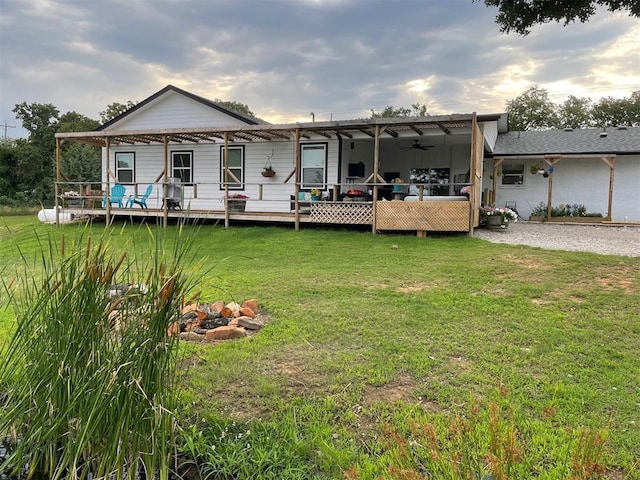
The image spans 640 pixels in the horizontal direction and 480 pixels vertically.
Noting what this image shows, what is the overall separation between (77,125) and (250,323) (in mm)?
34756

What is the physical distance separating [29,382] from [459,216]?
370 inches

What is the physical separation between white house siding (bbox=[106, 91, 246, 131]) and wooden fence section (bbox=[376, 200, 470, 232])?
21.1 feet

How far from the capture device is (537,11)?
639cm

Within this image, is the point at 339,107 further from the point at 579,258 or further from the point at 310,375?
the point at 310,375

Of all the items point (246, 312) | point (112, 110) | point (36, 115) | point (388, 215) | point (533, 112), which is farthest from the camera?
point (36, 115)

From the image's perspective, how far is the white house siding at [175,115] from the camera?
1462 cm

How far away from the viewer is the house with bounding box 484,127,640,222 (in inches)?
637

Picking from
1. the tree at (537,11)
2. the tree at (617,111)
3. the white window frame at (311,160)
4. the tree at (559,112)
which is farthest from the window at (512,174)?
the tree at (617,111)

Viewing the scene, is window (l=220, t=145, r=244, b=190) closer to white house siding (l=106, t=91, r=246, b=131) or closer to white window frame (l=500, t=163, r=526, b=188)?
white house siding (l=106, t=91, r=246, b=131)

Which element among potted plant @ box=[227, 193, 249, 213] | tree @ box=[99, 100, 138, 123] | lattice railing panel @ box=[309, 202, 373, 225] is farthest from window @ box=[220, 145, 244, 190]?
tree @ box=[99, 100, 138, 123]

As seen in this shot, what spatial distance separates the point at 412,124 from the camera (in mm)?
10734

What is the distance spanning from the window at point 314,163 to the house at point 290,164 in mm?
31

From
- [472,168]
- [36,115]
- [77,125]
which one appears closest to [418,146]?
[472,168]

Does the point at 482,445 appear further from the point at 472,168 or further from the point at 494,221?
the point at 494,221
